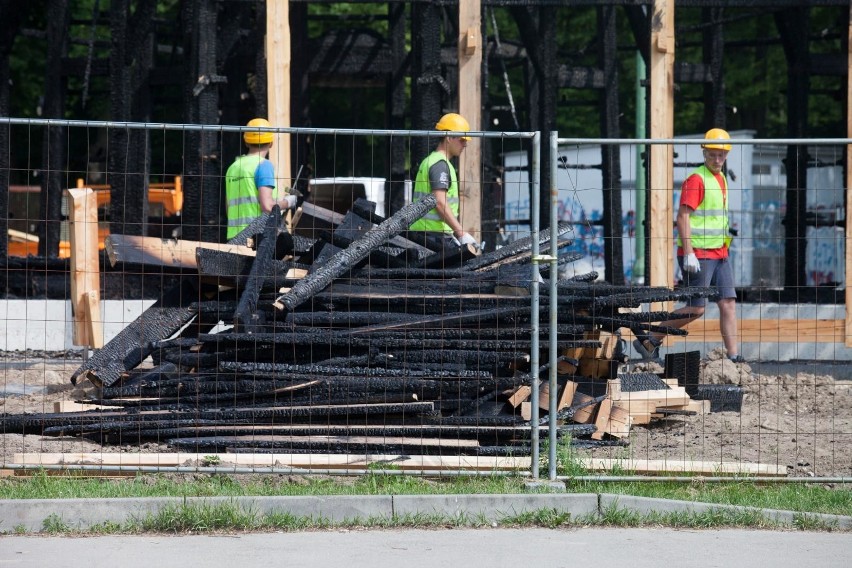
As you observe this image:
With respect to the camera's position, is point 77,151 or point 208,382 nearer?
point 208,382

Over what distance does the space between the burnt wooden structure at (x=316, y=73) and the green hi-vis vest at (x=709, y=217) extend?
6.78 feet

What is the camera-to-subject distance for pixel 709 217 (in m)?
12.1

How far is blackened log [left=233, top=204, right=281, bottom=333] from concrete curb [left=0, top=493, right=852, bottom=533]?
2060 millimetres

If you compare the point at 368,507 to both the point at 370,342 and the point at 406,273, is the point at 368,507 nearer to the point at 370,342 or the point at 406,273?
the point at 370,342

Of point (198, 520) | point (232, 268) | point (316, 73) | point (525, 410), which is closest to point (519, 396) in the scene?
point (525, 410)

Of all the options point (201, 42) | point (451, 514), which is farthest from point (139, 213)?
point (451, 514)

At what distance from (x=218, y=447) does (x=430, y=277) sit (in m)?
2.09

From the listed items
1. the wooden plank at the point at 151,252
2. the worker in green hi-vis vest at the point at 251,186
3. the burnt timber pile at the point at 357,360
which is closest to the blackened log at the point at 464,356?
the burnt timber pile at the point at 357,360

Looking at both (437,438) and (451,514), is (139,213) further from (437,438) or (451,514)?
(451,514)

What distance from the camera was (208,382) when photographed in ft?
27.7

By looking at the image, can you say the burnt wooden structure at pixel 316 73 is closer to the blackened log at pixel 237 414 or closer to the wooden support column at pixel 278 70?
the wooden support column at pixel 278 70

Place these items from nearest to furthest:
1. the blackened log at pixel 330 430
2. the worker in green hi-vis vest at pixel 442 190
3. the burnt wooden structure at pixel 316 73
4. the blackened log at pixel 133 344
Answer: the blackened log at pixel 330 430 < the blackened log at pixel 133 344 < the worker in green hi-vis vest at pixel 442 190 < the burnt wooden structure at pixel 316 73

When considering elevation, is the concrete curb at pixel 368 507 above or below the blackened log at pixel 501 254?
below

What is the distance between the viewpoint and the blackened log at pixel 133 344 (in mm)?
9008
